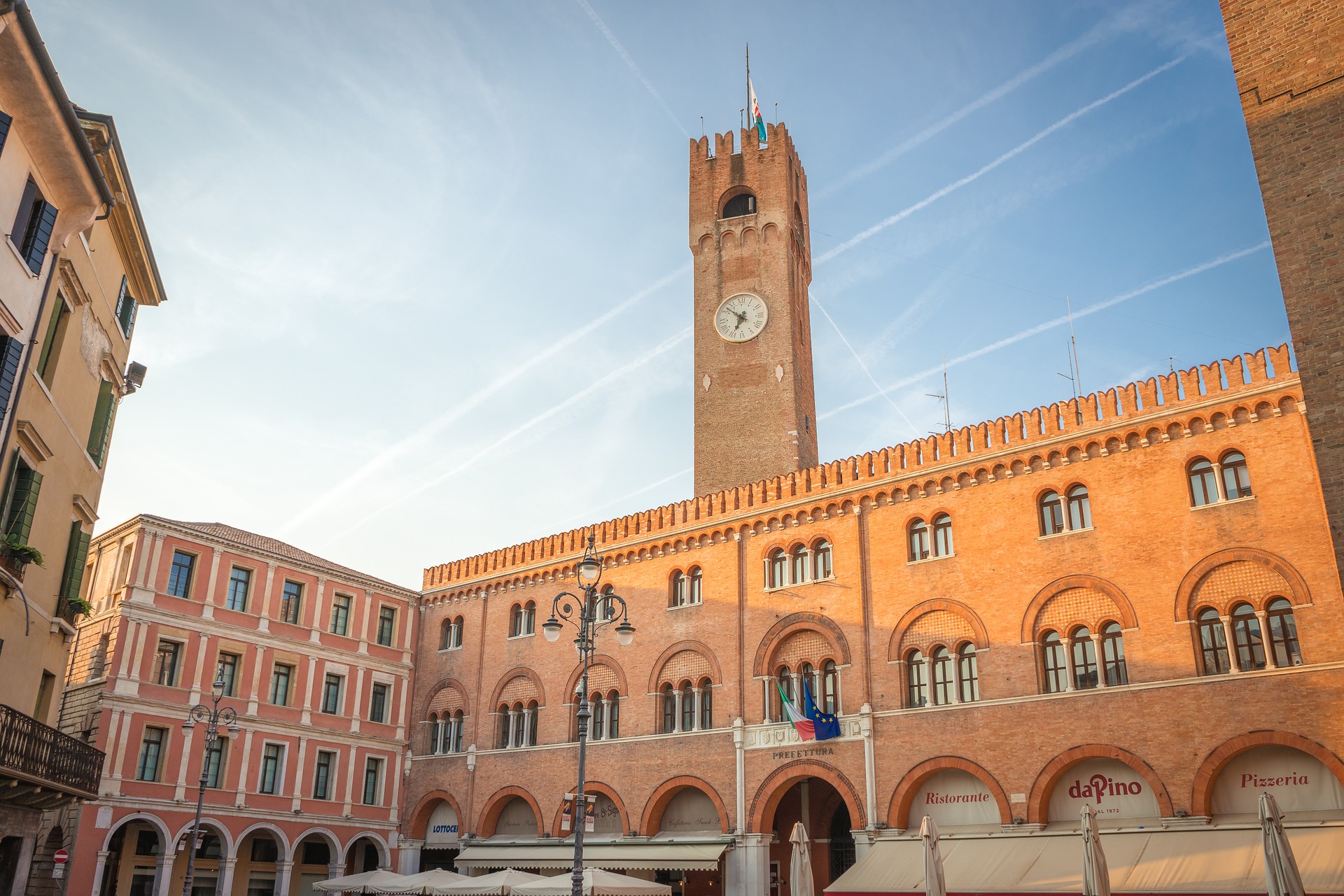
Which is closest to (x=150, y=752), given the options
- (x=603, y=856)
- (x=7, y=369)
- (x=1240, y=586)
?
(x=603, y=856)

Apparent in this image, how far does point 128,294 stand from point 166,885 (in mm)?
16369

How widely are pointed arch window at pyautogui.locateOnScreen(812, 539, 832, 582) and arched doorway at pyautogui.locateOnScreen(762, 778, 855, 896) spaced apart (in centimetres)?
528

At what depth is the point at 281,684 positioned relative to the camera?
102 feet

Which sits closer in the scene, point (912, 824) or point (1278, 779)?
point (1278, 779)

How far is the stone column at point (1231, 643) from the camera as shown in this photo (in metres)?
19.5

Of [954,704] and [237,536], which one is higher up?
[237,536]

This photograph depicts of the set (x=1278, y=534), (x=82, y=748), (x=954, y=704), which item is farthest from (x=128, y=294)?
(x=1278, y=534)

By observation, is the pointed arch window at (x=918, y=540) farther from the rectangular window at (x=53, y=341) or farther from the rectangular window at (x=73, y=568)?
the rectangular window at (x=53, y=341)

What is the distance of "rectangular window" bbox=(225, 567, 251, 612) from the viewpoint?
100 ft

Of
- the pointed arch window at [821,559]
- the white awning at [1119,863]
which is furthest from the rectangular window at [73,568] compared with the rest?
the pointed arch window at [821,559]

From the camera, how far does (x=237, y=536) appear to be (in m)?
33.3

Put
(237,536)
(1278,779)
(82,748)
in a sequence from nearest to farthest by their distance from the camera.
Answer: (82,748), (1278,779), (237,536)

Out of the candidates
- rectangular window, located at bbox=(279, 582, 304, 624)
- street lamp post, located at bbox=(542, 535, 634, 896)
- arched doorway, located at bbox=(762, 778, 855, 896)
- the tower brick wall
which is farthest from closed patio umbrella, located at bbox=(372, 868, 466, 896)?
the tower brick wall

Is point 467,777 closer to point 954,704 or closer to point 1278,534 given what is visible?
point 954,704
